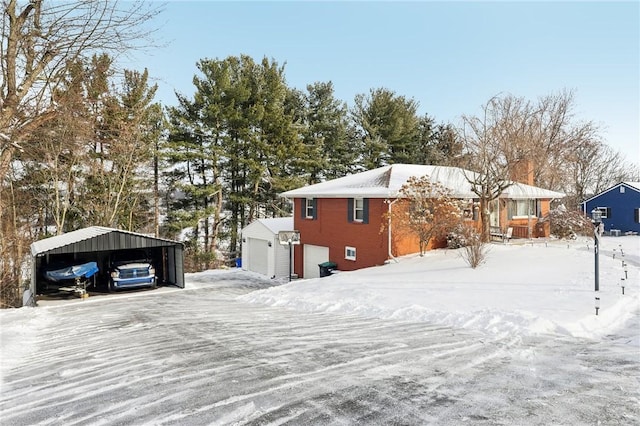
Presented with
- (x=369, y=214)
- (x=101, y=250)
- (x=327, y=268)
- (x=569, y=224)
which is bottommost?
(x=327, y=268)

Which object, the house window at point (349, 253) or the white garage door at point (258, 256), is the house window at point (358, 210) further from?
the white garage door at point (258, 256)

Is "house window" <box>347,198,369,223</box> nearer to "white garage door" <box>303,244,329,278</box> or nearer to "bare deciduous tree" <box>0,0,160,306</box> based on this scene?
"white garage door" <box>303,244,329,278</box>

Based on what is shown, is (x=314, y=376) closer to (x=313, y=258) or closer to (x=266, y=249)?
(x=313, y=258)

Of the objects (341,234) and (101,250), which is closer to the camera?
(101,250)

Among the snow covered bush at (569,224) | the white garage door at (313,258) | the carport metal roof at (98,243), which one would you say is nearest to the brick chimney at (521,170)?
the snow covered bush at (569,224)

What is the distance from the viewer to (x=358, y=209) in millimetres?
18469

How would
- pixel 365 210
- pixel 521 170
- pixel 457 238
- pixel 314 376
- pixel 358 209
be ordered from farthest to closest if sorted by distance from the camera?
pixel 521 170 < pixel 358 209 < pixel 365 210 < pixel 457 238 < pixel 314 376

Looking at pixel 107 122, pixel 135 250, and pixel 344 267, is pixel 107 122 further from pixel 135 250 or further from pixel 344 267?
pixel 344 267

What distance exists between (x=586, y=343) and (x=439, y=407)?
405 cm

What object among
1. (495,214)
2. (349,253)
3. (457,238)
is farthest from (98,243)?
(495,214)

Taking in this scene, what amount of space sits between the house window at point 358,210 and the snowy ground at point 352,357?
19.1 feet

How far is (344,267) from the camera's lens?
1902cm

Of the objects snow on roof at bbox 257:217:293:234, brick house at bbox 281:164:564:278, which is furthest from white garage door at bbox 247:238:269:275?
brick house at bbox 281:164:564:278

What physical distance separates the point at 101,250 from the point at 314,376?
41.6ft
